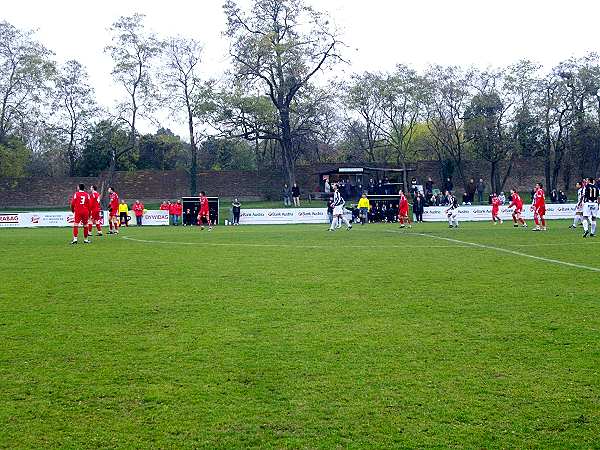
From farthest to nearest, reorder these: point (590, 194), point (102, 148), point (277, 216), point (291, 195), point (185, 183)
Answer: point (102, 148), point (185, 183), point (291, 195), point (277, 216), point (590, 194)

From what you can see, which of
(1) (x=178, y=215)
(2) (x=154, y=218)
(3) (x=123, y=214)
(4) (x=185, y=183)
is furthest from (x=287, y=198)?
(3) (x=123, y=214)

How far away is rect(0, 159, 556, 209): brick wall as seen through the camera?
191 ft

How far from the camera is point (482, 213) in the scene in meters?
44.8

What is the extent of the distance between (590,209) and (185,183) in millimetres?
41089

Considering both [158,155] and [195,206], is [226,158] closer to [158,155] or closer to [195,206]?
[158,155]

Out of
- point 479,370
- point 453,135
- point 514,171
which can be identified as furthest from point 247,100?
→ point 479,370

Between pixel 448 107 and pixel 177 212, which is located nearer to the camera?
pixel 177 212

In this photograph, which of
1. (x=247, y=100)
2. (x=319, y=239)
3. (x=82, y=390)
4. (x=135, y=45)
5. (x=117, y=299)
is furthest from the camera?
(x=135, y=45)

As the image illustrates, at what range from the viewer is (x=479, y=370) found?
6.55 metres

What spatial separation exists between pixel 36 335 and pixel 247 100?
46013 mm

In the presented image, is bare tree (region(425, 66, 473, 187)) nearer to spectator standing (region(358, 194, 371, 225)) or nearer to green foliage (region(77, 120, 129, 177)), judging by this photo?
spectator standing (region(358, 194, 371, 225))

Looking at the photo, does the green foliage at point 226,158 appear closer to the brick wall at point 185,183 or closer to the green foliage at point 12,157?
the brick wall at point 185,183

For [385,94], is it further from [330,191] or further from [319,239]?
[319,239]

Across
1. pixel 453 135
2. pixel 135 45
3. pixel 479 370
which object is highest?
pixel 135 45
